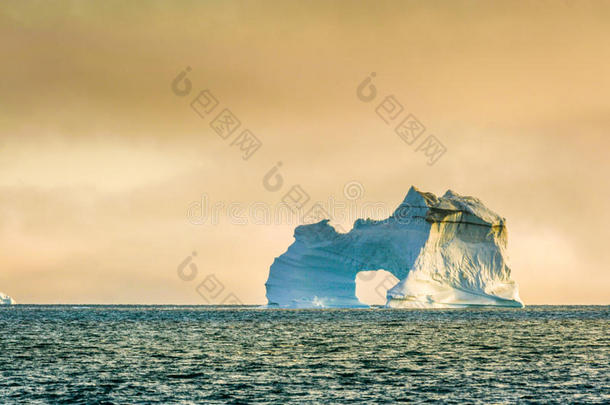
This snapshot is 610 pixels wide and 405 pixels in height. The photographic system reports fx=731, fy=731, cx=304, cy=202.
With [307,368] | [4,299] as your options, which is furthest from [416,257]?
[4,299]

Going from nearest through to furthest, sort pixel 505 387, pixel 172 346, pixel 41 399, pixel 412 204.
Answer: pixel 41 399 < pixel 505 387 < pixel 172 346 < pixel 412 204

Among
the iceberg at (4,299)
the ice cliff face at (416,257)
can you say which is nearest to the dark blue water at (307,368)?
the ice cliff face at (416,257)

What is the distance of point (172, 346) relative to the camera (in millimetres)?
35281

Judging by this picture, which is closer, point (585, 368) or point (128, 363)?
point (585, 368)

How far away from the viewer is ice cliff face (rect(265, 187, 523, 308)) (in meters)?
72.5

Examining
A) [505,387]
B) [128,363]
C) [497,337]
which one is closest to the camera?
[505,387]

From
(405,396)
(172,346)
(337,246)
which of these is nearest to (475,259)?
(337,246)

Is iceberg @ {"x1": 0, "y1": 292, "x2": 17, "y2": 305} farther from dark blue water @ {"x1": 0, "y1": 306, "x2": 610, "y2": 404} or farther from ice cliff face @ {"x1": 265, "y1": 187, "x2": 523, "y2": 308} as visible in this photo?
dark blue water @ {"x1": 0, "y1": 306, "x2": 610, "y2": 404}

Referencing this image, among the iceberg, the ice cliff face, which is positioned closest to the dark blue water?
the ice cliff face

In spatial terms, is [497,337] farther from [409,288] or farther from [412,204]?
[412,204]

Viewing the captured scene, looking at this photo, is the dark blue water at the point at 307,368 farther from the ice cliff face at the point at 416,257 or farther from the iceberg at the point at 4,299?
the iceberg at the point at 4,299

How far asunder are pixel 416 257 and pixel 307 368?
4719cm

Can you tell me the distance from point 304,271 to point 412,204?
14416 mm

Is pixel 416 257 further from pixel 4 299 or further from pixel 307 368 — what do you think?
pixel 4 299
